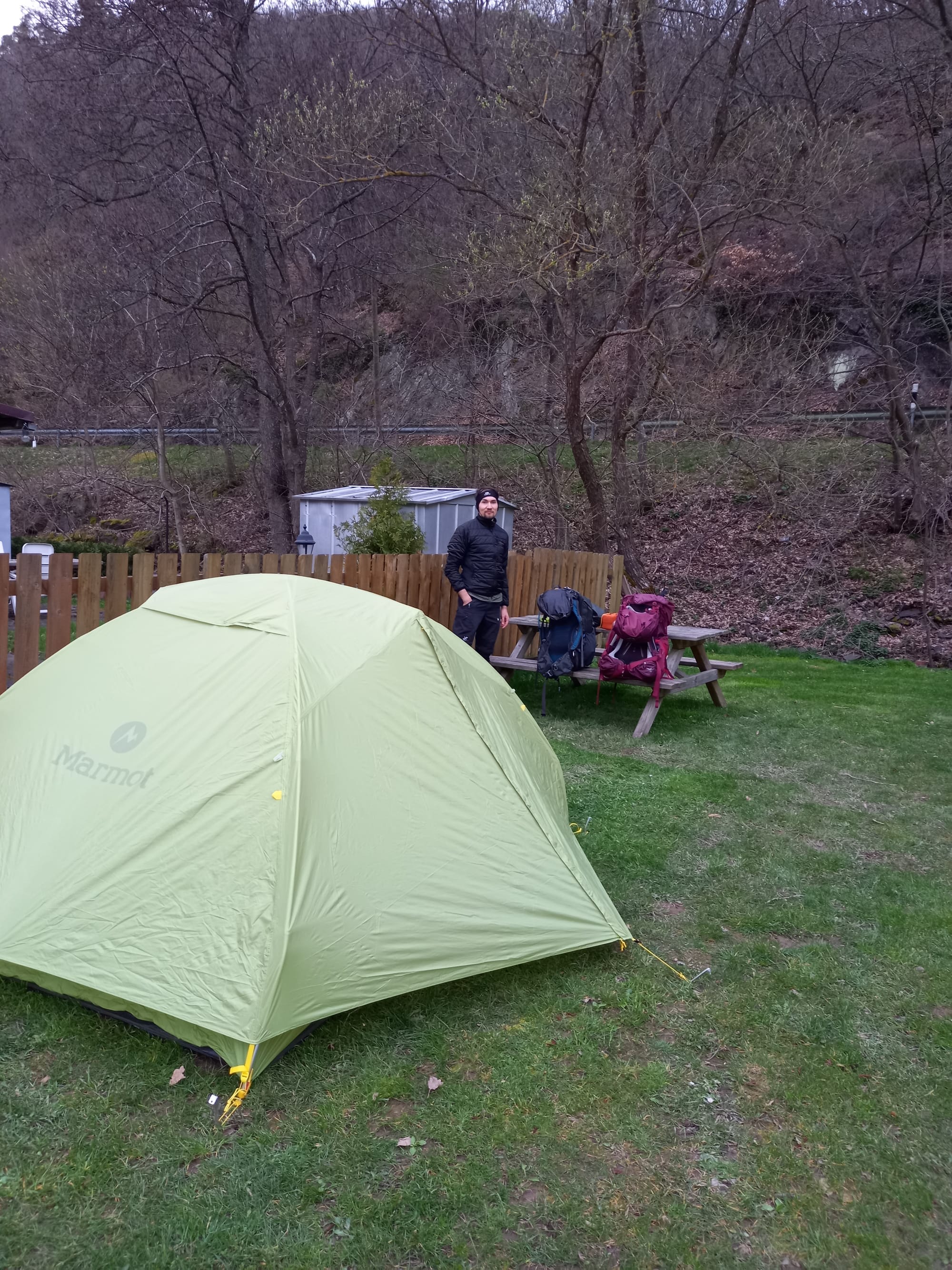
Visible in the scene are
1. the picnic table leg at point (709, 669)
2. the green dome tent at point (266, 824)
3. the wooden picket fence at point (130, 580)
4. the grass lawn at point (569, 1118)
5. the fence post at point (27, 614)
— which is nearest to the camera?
the grass lawn at point (569, 1118)

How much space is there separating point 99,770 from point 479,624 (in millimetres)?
4375

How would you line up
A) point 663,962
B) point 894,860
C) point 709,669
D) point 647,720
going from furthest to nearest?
1. point 709,669
2. point 647,720
3. point 894,860
4. point 663,962

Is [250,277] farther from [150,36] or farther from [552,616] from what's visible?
[552,616]

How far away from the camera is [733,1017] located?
309 cm

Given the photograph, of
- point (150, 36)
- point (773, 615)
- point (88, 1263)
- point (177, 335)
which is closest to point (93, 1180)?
point (88, 1263)

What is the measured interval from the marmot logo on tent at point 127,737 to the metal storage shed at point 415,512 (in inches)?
359

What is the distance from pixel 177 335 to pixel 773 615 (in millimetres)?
13098

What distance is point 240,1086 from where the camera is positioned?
2.52 metres

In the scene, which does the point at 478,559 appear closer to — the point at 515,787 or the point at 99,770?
the point at 515,787

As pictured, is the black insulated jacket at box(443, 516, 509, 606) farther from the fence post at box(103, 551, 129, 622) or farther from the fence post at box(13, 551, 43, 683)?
the fence post at box(13, 551, 43, 683)

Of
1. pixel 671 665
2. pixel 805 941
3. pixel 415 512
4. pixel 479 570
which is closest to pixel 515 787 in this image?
pixel 805 941

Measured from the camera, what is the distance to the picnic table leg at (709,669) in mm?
7766

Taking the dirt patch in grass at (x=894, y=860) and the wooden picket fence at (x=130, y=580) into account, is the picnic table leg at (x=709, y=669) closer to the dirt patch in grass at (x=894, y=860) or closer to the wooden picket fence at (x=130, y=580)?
the wooden picket fence at (x=130, y=580)

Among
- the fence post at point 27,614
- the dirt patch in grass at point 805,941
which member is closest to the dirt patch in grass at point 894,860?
the dirt patch in grass at point 805,941
